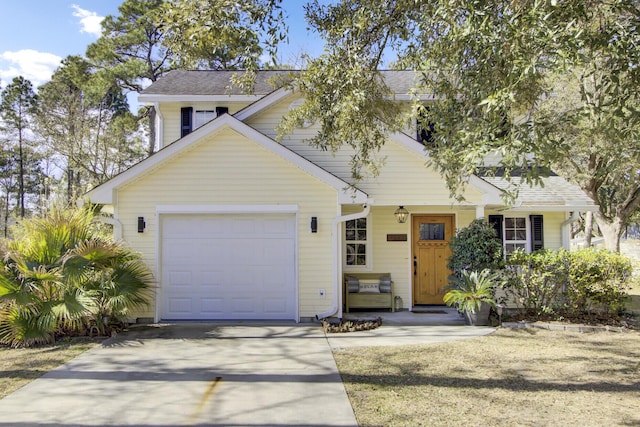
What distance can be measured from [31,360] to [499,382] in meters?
6.50

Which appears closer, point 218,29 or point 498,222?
point 218,29

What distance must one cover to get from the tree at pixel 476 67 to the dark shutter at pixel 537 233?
5.42 metres

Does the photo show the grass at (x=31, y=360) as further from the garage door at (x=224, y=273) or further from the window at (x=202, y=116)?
the window at (x=202, y=116)

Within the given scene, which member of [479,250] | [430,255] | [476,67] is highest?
[476,67]

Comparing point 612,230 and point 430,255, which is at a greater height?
point 612,230

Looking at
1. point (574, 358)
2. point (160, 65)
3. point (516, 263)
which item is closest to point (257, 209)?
point (516, 263)

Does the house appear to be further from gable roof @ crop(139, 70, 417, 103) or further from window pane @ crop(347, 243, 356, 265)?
gable roof @ crop(139, 70, 417, 103)

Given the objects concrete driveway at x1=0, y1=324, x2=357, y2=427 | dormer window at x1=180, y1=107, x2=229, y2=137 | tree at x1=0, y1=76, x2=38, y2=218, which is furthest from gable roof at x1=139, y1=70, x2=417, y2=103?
tree at x1=0, y1=76, x2=38, y2=218

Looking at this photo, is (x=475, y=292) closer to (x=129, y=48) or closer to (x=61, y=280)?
(x=61, y=280)

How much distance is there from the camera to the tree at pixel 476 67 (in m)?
4.77

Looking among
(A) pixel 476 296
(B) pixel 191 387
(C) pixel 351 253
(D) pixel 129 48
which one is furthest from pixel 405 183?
(D) pixel 129 48

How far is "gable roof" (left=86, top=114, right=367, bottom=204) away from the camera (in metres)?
9.64

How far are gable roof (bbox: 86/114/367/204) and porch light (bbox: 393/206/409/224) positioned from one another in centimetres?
179

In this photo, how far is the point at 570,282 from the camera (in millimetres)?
9344
